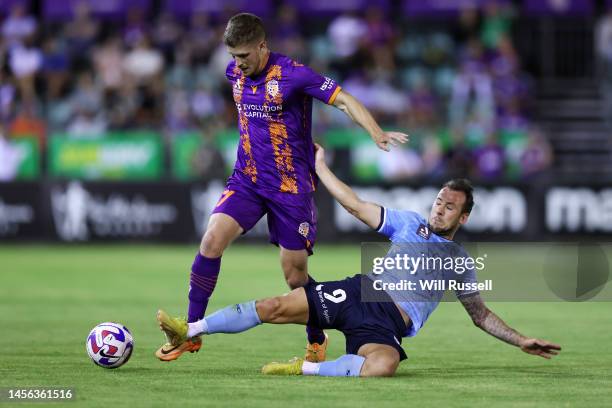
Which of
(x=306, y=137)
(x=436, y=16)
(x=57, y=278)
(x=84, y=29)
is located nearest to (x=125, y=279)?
(x=57, y=278)

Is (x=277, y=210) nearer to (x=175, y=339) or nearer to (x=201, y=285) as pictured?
(x=201, y=285)

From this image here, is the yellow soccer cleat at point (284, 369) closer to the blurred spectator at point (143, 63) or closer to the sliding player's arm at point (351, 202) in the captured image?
the sliding player's arm at point (351, 202)

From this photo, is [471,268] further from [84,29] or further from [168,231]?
[84,29]

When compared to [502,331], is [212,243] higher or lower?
higher

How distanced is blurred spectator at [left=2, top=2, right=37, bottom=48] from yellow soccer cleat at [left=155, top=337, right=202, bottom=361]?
16.2 meters

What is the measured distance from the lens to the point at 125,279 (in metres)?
15.3

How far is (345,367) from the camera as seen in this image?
7.77 metres

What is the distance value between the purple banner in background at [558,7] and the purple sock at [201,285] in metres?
16.3

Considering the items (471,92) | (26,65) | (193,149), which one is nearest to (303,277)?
(193,149)

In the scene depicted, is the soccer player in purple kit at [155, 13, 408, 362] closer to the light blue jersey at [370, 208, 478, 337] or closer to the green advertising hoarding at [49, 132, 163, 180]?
the light blue jersey at [370, 208, 478, 337]

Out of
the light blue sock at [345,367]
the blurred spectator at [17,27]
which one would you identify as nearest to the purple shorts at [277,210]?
the light blue sock at [345,367]

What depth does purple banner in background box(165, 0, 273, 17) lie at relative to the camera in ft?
78.8

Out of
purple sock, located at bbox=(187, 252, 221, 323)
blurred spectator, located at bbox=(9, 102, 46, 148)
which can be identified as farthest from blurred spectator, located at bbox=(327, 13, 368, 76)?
purple sock, located at bbox=(187, 252, 221, 323)

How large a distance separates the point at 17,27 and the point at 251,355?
16.0 meters
